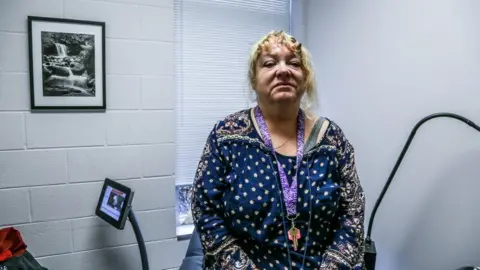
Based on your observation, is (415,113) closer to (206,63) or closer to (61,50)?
(206,63)

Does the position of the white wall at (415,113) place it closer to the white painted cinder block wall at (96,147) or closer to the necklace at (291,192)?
the necklace at (291,192)

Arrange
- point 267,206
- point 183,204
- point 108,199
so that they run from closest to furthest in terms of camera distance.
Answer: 1. point 267,206
2. point 108,199
3. point 183,204

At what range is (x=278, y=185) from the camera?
1.32 meters

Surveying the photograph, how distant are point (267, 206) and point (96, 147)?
3.62ft

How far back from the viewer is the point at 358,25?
7.53 feet

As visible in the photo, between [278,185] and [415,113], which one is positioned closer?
[278,185]

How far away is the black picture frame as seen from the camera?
1.76m

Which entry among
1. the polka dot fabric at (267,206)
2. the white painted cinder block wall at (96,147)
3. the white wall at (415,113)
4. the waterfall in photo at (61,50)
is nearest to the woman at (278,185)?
the polka dot fabric at (267,206)

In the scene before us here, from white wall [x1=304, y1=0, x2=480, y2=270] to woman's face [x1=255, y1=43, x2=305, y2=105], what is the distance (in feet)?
2.76

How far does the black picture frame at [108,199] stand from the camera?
1.76 meters

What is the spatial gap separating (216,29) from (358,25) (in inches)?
33.9

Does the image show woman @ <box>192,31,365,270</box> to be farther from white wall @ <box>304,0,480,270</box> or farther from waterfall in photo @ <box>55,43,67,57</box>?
waterfall in photo @ <box>55,43,67,57</box>

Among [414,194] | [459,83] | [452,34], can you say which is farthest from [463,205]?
[452,34]

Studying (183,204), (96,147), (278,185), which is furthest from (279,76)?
(183,204)
